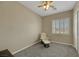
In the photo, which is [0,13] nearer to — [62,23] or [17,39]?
[17,39]

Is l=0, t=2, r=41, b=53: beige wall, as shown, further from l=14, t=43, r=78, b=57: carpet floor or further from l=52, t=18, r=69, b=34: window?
l=52, t=18, r=69, b=34: window

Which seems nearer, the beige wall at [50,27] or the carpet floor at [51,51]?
the beige wall at [50,27]

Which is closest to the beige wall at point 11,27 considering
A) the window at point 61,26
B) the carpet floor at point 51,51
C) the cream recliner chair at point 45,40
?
the carpet floor at point 51,51

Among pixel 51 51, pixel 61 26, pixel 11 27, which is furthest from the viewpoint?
pixel 11 27

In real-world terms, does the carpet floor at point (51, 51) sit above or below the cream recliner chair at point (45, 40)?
below

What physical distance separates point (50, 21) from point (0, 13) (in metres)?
1.63

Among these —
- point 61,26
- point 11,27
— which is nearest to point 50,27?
point 61,26

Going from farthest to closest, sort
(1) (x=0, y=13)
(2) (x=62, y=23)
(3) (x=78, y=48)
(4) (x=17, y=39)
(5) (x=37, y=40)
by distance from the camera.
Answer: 1. (4) (x=17, y=39)
2. (1) (x=0, y=13)
3. (3) (x=78, y=48)
4. (5) (x=37, y=40)
5. (2) (x=62, y=23)

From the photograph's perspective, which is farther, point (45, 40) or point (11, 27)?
point (11, 27)

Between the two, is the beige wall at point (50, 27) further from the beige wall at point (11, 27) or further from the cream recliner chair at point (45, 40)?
the beige wall at point (11, 27)

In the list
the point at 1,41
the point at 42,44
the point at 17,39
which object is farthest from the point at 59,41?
the point at 1,41

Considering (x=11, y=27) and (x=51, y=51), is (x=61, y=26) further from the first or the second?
(x=11, y=27)

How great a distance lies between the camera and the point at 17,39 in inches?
112

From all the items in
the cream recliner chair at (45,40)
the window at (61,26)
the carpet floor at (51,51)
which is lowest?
the carpet floor at (51,51)
